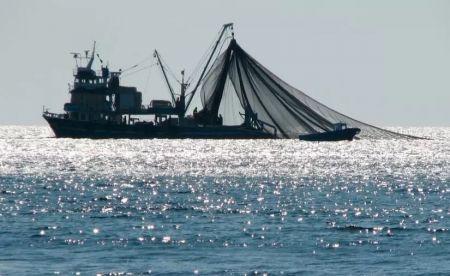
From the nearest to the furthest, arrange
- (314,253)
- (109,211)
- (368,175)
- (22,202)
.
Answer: (314,253) → (109,211) → (22,202) → (368,175)

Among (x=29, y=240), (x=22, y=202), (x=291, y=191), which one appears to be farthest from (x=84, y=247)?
(x=291, y=191)

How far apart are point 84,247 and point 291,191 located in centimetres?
3882

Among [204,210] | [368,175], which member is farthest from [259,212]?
[368,175]

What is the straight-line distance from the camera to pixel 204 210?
71.8 m

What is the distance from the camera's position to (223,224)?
63000mm

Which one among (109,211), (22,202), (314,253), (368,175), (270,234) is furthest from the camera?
(368,175)

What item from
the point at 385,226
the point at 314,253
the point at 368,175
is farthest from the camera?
the point at 368,175

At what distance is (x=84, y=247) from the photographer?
175 feet

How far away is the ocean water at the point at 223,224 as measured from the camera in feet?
161

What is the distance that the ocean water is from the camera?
4916cm

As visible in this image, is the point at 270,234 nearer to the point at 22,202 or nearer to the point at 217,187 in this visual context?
the point at 22,202

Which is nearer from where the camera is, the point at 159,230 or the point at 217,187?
the point at 159,230

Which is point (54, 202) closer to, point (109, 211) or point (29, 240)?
point (109, 211)

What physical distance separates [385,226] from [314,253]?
11.4m
